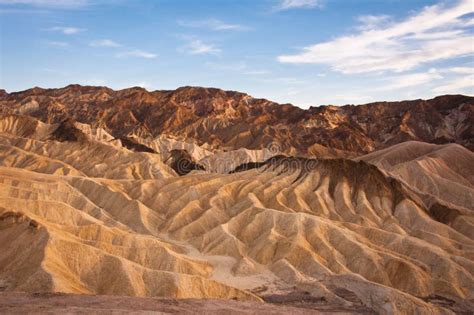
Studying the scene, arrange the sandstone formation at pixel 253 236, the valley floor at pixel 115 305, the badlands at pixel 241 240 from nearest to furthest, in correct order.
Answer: the valley floor at pixel 115 305
the badlands at pixel 241 240
the sandstone formation at pixel 253 236

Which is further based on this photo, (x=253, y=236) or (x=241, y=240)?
(x=253, y=236)

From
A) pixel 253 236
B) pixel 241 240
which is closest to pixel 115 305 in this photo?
pixel 241 240

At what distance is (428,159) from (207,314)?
327ft

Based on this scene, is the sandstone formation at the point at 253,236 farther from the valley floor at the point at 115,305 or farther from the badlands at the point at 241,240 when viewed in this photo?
the valley floor at the point at 115,305

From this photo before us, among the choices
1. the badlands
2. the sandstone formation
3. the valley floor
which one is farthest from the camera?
the sandstone formation

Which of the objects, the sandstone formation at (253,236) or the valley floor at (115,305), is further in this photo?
the sandstone formation at (253,236)

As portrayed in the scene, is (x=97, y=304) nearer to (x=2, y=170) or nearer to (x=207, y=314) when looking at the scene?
(x=207, y=314)

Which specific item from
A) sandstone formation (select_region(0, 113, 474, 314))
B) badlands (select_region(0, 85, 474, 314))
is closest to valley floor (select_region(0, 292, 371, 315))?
badlands (select_region(0, 85, 474, 314))

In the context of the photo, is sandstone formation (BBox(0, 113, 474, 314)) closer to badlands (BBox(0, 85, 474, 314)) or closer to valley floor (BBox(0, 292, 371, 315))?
badlands (BBox(0, 85, 474, 314))

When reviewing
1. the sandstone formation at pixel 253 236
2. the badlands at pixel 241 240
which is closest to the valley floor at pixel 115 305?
the badlands at pixel 241 240

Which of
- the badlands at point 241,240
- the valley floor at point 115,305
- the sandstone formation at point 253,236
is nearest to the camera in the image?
the valley floor at point 115,305

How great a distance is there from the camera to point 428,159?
125 meters

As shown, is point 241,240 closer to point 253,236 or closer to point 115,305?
point 253,236

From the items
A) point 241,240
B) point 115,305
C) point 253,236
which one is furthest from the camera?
point 253,236
